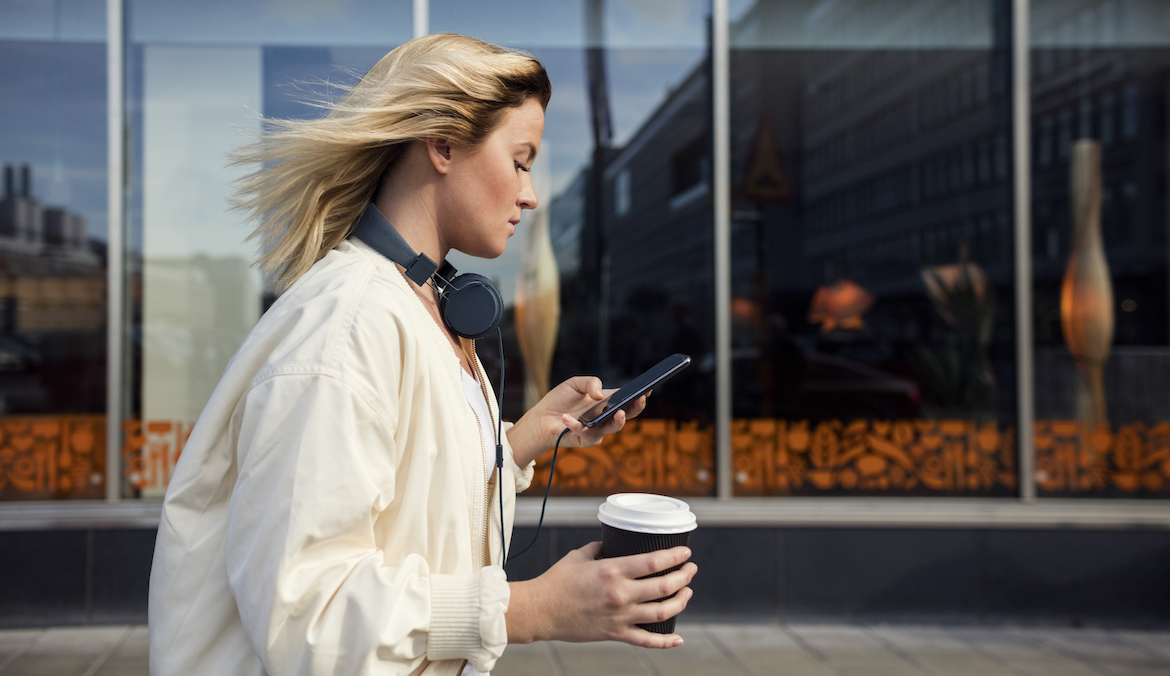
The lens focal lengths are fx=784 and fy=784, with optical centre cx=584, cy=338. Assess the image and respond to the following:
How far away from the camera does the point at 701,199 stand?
203 inches

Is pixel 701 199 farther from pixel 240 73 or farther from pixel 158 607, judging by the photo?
pixel 158 607

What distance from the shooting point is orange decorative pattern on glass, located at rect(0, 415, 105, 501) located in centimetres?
461

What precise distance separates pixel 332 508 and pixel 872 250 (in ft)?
16.2

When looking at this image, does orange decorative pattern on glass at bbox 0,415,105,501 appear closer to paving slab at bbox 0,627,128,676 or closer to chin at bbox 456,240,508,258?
paving slab at bbox 0,627,128,676

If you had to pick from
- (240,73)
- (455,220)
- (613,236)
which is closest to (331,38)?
(240,73)

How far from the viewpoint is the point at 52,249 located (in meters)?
4.71

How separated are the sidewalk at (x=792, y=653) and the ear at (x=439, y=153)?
319 centimetres

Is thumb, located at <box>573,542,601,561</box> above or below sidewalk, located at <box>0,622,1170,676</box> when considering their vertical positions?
above

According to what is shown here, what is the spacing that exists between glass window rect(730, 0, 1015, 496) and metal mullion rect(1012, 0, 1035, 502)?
69 mm

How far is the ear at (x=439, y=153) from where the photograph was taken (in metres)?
1.19

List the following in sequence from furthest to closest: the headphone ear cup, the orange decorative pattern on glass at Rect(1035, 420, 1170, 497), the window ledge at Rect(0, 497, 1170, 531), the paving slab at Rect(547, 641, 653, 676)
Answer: the orange decorative pattern on glass at Rect(1035, 420, 1170, 497) → the window ledge at Rect(0, 497, 1170, 531) → the paving slab at Rect(547, 641, 653, 676) → the headphone ear cup

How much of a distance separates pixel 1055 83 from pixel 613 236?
118 inches

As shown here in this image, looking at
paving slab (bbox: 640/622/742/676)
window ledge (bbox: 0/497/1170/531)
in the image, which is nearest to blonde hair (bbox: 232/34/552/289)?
paving slab (bbox: 640/622/742/676)

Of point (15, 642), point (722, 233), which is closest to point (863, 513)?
point (722, 233)
